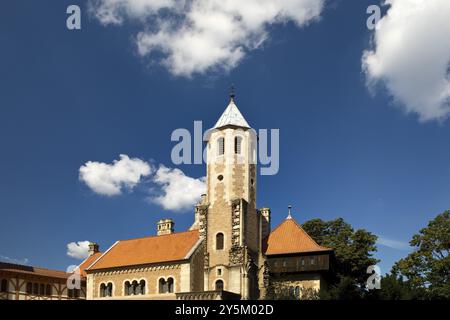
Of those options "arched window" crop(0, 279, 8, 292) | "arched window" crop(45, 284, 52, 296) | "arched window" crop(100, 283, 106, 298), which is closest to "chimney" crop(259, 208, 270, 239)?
"arched window" crop(100, 283, 106, 298)

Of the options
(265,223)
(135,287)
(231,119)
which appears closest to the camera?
(135,287)

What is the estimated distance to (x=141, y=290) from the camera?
4319 cm

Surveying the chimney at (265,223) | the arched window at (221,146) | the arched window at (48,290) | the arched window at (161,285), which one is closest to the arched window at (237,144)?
the arched window at (221,146)

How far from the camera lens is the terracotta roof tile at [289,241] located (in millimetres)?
42656

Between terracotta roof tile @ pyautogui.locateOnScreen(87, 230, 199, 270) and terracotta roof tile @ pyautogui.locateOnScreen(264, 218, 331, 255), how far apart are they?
666 cm

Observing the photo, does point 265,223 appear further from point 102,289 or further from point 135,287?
point 102,289

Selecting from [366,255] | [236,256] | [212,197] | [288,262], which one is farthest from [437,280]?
[212,197]

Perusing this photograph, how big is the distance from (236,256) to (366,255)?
544 inches

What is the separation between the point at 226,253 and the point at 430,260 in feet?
53.7

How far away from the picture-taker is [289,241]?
1737 inches

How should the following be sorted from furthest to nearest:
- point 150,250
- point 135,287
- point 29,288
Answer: point 29,288
point 150,250
point 135,287

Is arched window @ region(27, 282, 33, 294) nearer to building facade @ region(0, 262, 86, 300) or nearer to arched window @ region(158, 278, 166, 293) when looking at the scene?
building facade @ region(0, 262, 86, 300)

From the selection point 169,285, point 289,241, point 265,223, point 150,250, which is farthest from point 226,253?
point 150,250

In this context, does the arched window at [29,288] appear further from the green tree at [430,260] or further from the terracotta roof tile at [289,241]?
the green tree at [430,260]
